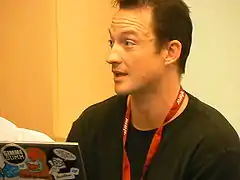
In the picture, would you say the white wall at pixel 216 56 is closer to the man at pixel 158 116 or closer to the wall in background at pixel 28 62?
the wall in background at pixel 28 62

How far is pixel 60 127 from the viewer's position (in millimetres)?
2471

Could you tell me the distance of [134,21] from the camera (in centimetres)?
138

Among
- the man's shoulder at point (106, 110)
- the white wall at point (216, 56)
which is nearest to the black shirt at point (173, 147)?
the man's shoulder at point (106, 110)

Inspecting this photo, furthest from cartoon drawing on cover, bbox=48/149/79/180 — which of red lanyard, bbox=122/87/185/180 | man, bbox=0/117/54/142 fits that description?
man, bbox=0/117/54/142

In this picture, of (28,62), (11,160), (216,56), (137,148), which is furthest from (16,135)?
(216,56)

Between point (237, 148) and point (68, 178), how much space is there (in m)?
0.45

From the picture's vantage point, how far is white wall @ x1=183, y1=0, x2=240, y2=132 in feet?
7.26

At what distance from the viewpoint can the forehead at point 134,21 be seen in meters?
1.38

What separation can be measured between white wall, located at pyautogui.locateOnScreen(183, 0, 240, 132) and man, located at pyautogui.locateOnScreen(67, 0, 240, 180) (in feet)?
2.61

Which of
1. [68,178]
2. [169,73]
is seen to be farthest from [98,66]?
[68,178]

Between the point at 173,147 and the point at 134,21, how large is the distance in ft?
1.09

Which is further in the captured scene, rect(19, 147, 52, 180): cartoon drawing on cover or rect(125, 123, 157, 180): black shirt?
rect(125, 123, 157, 180): black shirt

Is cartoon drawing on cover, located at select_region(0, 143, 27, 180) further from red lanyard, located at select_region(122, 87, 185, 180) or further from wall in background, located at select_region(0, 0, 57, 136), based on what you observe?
wall in background, located at select_region(0, 0, 57, 136)

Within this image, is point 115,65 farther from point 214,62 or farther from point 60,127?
point 60,127
